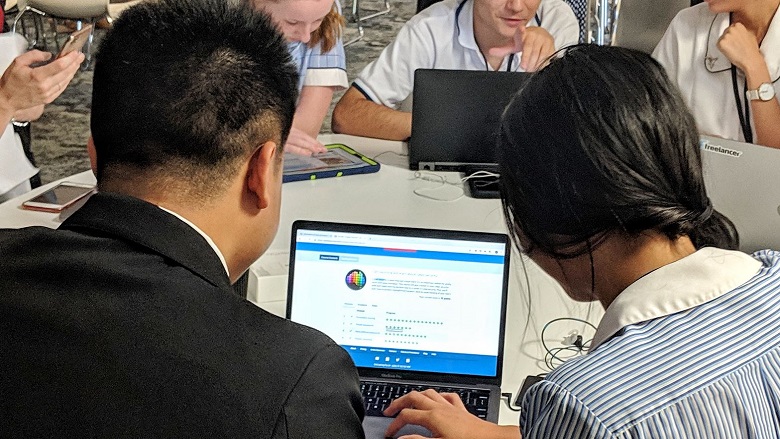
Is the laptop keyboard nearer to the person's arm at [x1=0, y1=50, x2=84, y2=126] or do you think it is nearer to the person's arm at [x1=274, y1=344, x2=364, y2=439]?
the person's arm at [x1=274, y1=344, x2=364, y2=439]

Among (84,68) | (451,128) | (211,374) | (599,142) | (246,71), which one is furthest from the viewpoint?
(84,68)

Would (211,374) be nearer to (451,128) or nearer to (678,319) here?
(678,319)

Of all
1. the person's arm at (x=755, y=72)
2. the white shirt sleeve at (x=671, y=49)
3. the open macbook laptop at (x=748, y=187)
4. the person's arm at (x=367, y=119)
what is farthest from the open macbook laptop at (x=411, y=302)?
the white shirt sleeve at (x=671, y=49)

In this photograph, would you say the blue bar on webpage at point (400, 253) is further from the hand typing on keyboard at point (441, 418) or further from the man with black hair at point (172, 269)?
the man with black hair at point (172, 269)

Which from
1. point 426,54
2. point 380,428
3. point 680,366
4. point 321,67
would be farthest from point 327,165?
point 680,366

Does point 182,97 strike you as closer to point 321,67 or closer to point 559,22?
point 321,67

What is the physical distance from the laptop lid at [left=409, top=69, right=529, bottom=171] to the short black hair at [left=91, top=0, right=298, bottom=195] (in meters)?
1.18

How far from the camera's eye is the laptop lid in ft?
7.05

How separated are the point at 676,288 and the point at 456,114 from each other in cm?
136

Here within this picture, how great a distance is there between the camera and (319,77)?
2555mm

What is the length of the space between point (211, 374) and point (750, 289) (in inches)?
21.7

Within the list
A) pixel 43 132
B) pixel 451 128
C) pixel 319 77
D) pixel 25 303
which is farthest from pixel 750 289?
pixel 43 132

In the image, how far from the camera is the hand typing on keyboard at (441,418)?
3.83 feet

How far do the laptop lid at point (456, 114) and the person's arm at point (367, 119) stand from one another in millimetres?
212
